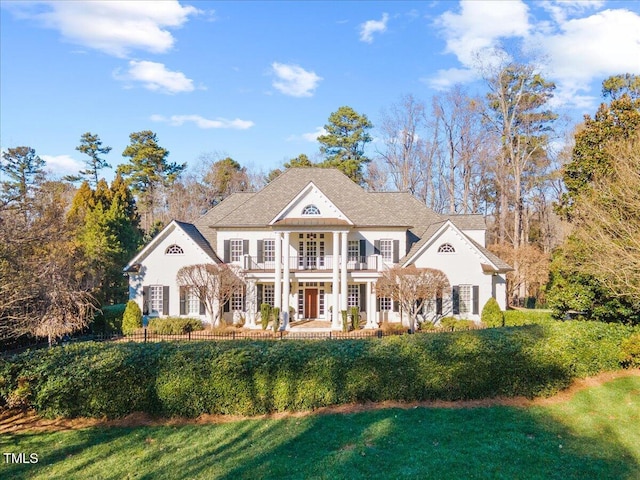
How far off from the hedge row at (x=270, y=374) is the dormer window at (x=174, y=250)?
12727 mm

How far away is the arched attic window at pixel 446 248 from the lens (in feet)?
72.3

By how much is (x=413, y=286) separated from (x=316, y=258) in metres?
6.88

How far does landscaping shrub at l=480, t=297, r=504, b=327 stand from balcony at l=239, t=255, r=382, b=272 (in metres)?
6.15

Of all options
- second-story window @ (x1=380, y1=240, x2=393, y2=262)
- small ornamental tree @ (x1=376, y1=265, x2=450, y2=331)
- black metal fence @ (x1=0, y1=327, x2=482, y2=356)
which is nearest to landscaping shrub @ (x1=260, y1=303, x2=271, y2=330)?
black metal fence @ (x1=0, y1=327, x2=482, y2=356)

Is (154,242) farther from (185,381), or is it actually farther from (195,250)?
(185,381)

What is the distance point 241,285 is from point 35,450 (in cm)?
1408

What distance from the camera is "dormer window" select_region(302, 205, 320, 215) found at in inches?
890

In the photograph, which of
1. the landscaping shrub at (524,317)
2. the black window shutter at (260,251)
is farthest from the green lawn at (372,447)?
the black window shutter at (260,251)

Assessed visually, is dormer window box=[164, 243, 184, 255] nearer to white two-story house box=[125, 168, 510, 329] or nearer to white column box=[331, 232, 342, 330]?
white two-story house box=[125, 168, 510, 329]

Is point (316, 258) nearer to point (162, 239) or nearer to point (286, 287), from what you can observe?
point (286, 287)

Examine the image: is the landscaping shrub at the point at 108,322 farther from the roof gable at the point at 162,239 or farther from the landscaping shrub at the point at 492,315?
the landscaping shrub at the point at 492,315

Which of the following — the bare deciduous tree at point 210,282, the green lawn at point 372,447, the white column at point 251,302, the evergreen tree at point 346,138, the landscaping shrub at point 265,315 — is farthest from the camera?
the evergreen tree at point 346,138

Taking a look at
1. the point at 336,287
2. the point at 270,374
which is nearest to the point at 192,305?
the point at 336,287

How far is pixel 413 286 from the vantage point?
64.1ft
